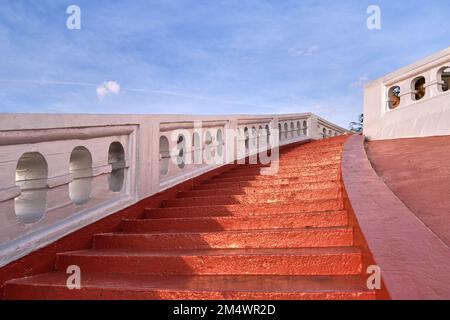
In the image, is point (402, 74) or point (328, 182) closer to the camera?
point (328, 182)

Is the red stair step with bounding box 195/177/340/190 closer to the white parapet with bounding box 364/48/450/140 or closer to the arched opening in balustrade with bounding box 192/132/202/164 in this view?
the arched opening in balustrade with bounding box 192/132/202/164

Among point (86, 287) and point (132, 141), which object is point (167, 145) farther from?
point (86, 287)

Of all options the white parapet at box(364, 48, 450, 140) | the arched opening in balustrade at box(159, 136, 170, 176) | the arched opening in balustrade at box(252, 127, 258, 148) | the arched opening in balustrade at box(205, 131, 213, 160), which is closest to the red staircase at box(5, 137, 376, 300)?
the arched opening in balustrade at box(159, 136, 170, 176)

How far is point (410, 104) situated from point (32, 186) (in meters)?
6.01

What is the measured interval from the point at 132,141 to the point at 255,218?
1.59 m

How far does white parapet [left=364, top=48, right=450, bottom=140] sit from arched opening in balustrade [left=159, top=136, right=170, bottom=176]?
4164mm

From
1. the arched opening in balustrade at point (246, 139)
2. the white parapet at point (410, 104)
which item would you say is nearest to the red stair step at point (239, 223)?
the white parapet at point (410, 104)

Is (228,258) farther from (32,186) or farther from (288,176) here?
(288,176)

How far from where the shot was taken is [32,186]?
2.76 m

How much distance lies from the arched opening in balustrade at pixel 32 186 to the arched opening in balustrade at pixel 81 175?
421mm

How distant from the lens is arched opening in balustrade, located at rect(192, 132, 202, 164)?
520 cm

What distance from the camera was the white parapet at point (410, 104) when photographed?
5562mm
